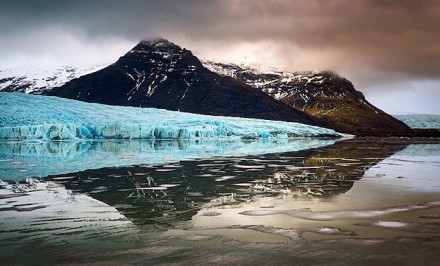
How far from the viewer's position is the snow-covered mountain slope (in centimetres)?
4622

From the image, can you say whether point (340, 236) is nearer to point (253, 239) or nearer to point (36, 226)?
point (253, 239)

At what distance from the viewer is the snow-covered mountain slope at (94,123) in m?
46.2

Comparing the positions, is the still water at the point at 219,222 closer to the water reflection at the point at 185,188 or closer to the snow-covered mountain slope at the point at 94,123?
the water reflection at the point at 185,188

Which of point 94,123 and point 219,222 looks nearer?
point 219,222

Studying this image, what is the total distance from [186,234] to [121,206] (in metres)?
2.52

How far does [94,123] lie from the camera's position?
51.4 m

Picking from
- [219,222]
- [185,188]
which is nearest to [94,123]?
[185,188]

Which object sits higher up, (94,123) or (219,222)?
(94,123)

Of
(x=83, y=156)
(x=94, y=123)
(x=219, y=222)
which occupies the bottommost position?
(x=219, y=222)

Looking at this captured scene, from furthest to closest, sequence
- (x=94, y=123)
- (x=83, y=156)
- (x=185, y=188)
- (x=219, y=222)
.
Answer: (x=94, y=123) < (x=83, y=156) < (x=185, y=188) < (x=219, y=222)

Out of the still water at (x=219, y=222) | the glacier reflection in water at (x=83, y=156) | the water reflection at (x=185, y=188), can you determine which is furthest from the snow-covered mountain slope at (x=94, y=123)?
the still water at (x=219, y=222)

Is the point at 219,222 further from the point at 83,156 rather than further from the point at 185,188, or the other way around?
the point at 83,156

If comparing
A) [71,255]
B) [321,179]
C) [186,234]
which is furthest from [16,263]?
[321,179]

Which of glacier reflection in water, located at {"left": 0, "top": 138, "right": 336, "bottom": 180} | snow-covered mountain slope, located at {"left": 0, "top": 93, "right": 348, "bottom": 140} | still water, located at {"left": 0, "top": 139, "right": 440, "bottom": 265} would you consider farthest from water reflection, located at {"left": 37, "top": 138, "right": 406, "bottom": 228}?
snow-covered mountain slope, located at {"left": 0, "top": 93, "right": 348, "bottom": 140}
